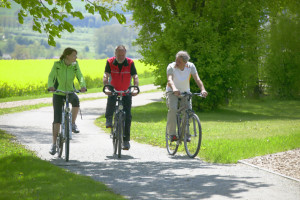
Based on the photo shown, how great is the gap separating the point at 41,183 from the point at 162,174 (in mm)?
1979

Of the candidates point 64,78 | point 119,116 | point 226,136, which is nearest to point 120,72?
point 119,116

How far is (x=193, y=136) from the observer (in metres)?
10.2

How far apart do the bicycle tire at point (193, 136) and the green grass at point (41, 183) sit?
107 inches

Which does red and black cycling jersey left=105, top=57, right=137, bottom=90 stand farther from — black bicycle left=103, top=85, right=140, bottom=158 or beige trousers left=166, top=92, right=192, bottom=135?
beige trousers left=166, top=92, right=192, bottom=135

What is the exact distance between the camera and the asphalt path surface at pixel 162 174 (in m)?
6.98

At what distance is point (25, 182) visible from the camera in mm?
7586

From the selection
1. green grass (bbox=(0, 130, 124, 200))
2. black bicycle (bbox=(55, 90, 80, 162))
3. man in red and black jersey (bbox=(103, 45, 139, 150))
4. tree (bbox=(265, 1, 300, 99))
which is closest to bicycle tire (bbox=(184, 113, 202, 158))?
man in red and black jersey (bbox=(103, 45, 139, 150))

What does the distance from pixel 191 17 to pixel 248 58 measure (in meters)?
3.52

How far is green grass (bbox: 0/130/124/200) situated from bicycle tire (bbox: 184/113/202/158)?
2.73 meters

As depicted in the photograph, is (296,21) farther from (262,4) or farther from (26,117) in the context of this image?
(26,117)

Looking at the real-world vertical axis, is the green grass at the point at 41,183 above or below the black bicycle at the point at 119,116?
below

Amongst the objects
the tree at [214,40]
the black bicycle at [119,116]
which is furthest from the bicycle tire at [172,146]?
the tree at [214,40]

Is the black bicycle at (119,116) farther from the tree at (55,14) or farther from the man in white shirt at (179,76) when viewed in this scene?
the tree at (55,14)

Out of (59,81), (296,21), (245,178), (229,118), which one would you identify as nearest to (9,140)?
(59,81)
